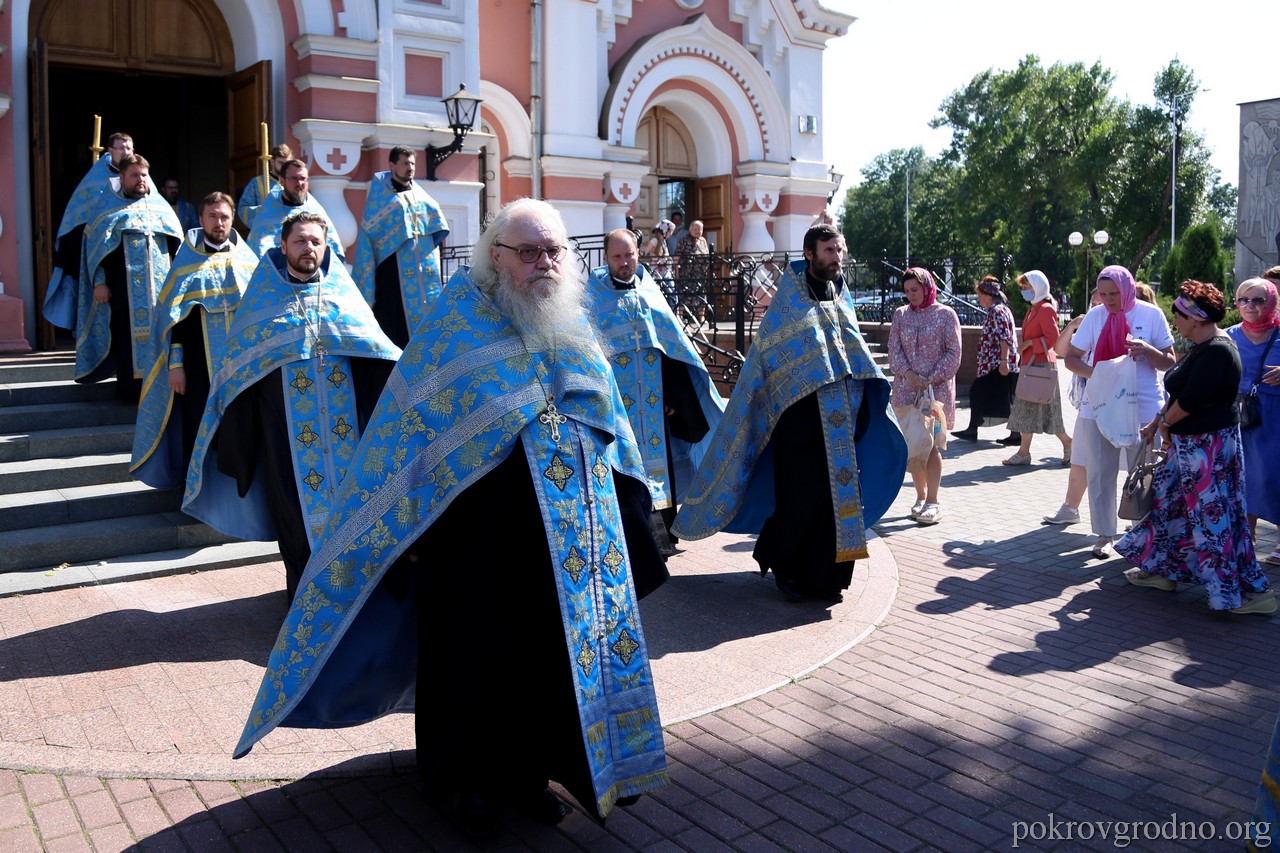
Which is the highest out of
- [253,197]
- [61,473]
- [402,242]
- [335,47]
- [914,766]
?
[335,47]

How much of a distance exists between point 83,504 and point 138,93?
11639 mm

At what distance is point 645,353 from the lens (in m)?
6.77

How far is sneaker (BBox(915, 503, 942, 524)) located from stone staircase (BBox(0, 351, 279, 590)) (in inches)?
176

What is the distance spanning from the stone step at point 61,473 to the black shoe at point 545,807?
500 cm

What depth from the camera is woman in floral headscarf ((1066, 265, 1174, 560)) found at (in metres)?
7.01

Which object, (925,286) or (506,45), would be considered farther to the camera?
(506,45)

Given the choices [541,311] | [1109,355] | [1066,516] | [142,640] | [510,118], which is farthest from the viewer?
[510,118]

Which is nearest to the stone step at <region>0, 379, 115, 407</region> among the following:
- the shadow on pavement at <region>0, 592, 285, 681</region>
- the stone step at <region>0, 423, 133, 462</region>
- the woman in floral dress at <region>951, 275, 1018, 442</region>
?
the stone step at <region>0, 423, 133, 462</region>

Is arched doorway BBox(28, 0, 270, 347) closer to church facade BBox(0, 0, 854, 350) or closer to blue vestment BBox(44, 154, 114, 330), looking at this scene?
church facade BBox(0, 0, 854, 350)

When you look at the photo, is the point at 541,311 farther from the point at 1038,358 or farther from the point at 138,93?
the point at 138,93

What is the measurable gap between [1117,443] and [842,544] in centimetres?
216

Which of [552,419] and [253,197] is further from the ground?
[253,197]

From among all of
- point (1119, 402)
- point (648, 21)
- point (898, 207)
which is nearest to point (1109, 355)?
point (1119, 402)

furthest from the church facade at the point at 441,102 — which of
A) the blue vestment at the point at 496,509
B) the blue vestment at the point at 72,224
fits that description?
the blue vestment at the point at 496,509
